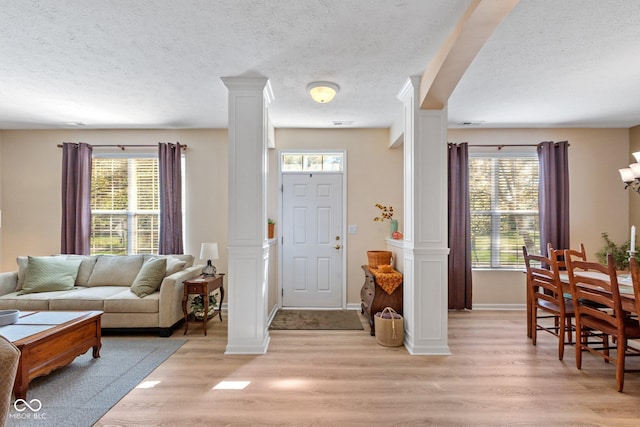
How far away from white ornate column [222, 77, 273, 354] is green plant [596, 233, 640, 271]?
466 centimetres

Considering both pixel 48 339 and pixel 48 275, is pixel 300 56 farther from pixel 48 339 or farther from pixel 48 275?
pixel 48 275

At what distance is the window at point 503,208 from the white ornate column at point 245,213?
10.4 ft

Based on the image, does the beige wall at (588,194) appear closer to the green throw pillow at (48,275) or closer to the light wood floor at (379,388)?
the light wood floor at (379,388)

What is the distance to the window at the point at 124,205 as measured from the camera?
4.66 meters

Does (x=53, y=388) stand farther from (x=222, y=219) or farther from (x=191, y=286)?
(x=222, y=219)

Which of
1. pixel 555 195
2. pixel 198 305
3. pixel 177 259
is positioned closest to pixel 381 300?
pixel 198 305

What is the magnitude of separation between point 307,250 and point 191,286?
165cm

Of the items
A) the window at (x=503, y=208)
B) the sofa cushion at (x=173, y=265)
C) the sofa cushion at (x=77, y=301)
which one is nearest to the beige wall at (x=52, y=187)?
the sofa cushion at (x=173, y=265)

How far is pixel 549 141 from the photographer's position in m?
4.50

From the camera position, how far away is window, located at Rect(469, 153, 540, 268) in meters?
4.61

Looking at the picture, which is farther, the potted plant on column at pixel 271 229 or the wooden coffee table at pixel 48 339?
the potted plant on column at pixel 271 229

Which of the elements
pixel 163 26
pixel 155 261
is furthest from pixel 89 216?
pixel 163 26

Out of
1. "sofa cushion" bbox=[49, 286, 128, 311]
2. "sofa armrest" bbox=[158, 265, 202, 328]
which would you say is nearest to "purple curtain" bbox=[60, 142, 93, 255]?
"sofa cushion" bbox=[49, 286, 128, 311]

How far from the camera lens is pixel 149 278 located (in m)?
3.65
